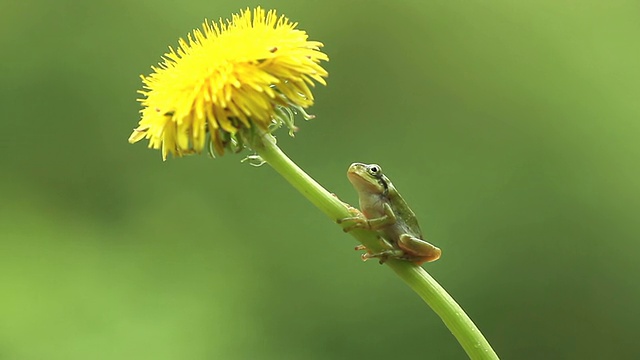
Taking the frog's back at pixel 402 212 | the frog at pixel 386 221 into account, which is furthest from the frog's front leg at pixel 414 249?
the frog's back at pixel 402 212

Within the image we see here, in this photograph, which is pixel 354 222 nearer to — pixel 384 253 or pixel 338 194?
pixel 384 253

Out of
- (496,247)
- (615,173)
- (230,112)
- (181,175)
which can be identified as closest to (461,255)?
(496,247)

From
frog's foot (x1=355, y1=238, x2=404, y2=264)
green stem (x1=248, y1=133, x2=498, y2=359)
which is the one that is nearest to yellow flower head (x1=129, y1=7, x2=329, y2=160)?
green stem (x1=248, y1=133, x2=498, y2=359)

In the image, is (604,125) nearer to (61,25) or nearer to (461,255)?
(461,255)

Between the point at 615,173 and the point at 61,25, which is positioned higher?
the point at 61,25

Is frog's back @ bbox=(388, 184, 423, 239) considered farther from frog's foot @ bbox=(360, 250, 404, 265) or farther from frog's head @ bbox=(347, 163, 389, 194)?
frog's foot @ bbox=(360, 250, 404, 265)

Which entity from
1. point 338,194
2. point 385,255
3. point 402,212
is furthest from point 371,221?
point 338,194
